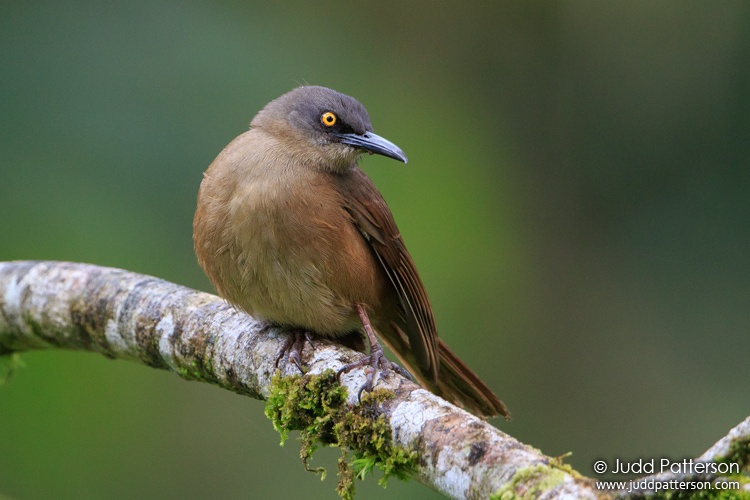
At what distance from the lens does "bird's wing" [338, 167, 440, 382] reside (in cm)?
354

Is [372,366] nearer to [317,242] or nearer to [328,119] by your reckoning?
[317,242]

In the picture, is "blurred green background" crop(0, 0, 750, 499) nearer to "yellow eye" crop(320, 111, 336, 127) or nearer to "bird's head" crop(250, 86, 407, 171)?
"bird's head" crop(250, 86, 407, 171)

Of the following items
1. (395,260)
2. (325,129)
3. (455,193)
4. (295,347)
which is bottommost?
(295,347)

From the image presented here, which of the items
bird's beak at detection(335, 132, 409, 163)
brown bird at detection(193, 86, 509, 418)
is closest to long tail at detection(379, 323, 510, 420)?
brown bird at detection(193, 86, 509, 418)

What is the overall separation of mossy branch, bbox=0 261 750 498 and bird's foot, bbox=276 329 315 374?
29mm

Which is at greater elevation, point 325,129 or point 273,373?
point 325,129

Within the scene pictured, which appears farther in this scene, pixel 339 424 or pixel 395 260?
pixel 395 260

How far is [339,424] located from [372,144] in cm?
149

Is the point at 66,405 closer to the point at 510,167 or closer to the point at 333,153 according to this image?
the point at 333,153

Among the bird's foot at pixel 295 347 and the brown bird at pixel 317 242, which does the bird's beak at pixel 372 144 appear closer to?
the brown bird at pixel 317 242

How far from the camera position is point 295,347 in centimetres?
320

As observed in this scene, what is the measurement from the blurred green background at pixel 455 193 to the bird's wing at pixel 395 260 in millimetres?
1758

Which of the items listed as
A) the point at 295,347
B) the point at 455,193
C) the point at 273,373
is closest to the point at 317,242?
the point at 295,347

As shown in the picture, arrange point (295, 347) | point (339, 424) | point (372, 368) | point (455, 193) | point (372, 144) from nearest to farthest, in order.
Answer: point (339, 424) → point (372, 368) → point (295, 347) → point (372, 144) → point (455, 193)
